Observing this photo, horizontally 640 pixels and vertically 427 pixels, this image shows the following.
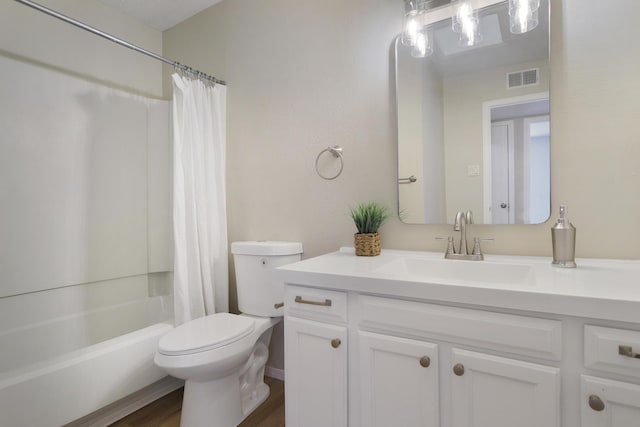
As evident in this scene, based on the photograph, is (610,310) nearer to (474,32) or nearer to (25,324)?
(474,32)

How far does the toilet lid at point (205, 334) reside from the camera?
136 centimetres

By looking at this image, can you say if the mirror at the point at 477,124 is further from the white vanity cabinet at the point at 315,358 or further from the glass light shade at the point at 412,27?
the white vanity cabinet at the point at 315,358

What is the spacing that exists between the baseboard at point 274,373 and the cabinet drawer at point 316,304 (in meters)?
0.97

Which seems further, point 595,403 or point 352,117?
point 352,117

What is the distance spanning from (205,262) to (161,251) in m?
0.60

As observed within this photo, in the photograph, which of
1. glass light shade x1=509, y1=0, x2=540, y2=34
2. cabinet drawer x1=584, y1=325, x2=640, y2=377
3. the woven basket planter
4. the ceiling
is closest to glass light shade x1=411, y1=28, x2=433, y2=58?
glass light shade x1=509, y1=0, x2=540, y2=34

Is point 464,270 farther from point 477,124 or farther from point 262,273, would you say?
point 262,273

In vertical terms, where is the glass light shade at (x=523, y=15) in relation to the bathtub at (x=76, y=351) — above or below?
above

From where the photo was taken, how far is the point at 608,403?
77 centimetres

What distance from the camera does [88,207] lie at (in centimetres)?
206

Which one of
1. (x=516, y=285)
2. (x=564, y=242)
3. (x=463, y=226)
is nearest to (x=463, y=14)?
(x=463, y=226)

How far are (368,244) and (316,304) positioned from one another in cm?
46

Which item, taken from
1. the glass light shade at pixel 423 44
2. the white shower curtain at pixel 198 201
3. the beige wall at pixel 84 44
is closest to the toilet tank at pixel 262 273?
the white shower curtain at pixel 198 201

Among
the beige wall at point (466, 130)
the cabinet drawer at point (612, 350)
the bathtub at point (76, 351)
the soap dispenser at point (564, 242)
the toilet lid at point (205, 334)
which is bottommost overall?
the bathtub at point (76, 351)
